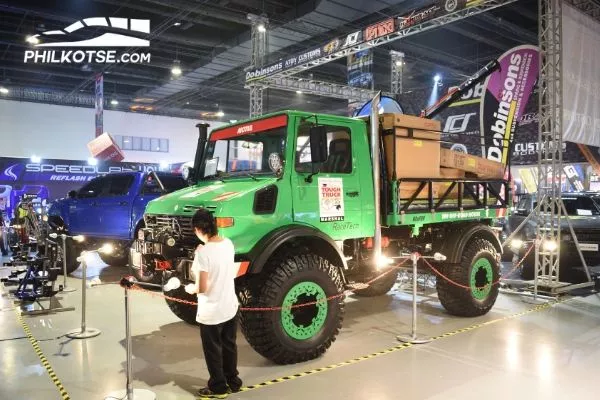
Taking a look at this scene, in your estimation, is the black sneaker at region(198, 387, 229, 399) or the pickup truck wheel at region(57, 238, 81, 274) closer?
the black sneaker at region(198, 387, 229, 399)

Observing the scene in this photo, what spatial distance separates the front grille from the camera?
183 inches

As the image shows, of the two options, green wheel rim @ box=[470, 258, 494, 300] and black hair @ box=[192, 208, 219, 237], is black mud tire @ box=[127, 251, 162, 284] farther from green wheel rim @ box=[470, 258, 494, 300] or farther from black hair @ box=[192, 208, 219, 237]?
green wheel rim @ box=[470, 258, 494, 300]

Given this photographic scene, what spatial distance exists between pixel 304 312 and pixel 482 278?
3072mm

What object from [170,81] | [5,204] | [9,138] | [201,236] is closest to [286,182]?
[201,236]

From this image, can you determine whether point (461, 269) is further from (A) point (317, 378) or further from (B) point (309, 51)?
(B) point (309, 51)

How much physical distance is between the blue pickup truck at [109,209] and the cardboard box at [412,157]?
4.89m

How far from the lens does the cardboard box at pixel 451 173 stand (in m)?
6.45

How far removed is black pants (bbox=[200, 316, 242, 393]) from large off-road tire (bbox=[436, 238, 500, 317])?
339 centimetres

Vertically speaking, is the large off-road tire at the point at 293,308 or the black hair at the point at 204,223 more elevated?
the black hair at the point at 204,223

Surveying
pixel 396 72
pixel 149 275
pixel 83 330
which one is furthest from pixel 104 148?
pixel 149 275

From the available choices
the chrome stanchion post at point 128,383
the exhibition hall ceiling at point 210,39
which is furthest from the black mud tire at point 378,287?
the exhibition hall ceiling at point 210,39

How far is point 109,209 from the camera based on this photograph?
9383 mm

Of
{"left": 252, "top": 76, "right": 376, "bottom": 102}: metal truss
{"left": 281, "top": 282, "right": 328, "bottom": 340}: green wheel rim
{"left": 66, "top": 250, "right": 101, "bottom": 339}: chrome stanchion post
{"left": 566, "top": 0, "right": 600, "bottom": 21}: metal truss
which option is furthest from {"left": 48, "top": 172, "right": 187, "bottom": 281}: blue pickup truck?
{"left": 566, "top": 0, "right": 600, "bottom": 21}: metal truss

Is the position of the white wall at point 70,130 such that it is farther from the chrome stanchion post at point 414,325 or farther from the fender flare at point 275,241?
the chrome stanchion post at point 414,325
